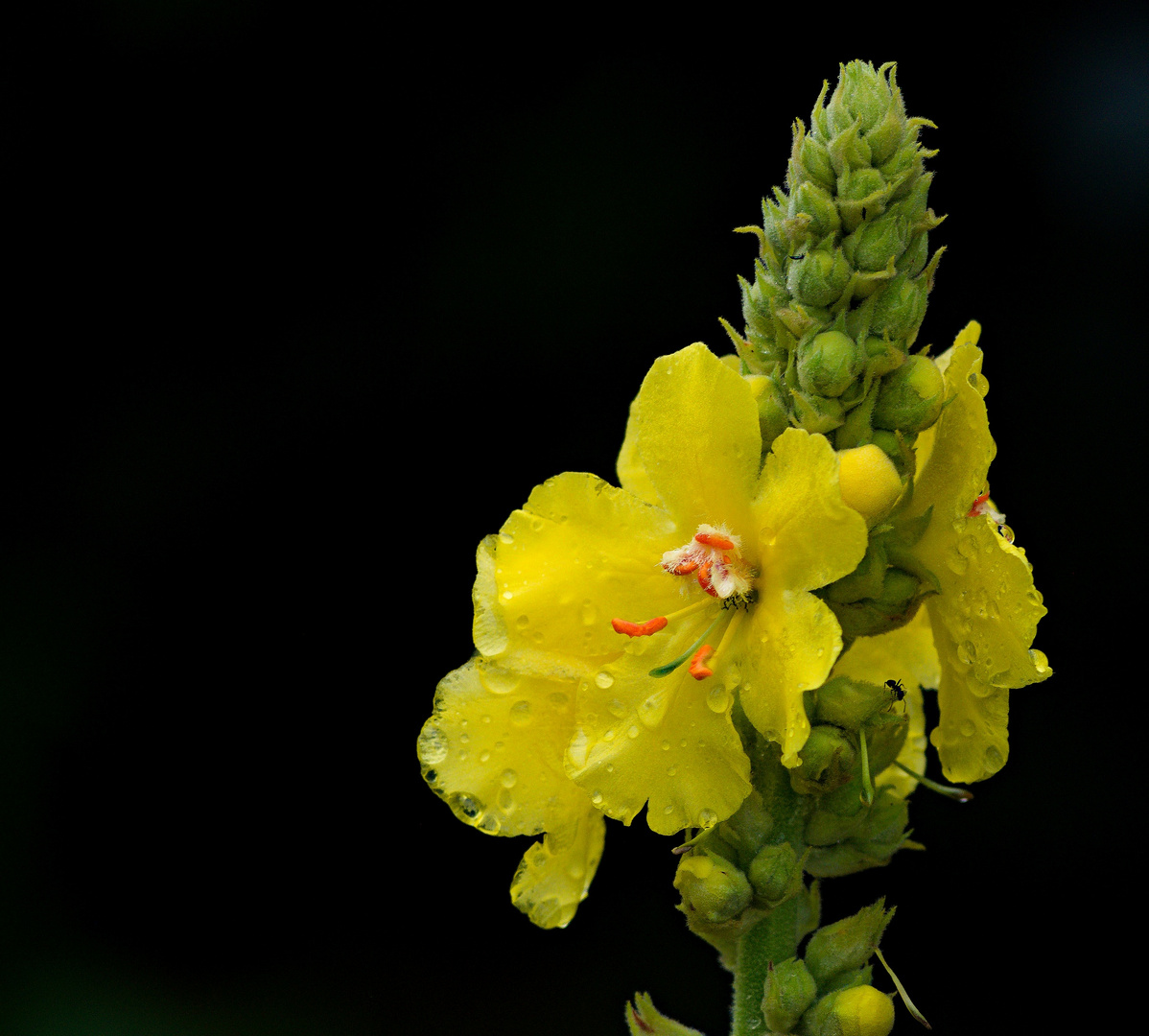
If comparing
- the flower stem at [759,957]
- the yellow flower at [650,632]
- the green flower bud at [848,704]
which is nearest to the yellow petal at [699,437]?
the yellow flower at [650,632]

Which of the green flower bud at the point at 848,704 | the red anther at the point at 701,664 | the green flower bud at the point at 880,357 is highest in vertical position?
the green flower bud at the point at 880,357

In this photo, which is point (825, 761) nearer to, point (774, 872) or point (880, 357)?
point (774, 872)

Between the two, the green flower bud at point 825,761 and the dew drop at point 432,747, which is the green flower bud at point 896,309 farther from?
the dew drop at point 432,747

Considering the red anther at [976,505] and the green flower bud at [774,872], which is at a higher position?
the red anther at [976,505]

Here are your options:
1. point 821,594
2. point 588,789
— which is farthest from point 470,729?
point 821,594

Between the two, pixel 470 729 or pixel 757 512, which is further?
pixel 470 729

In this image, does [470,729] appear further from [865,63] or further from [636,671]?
[865,63]
